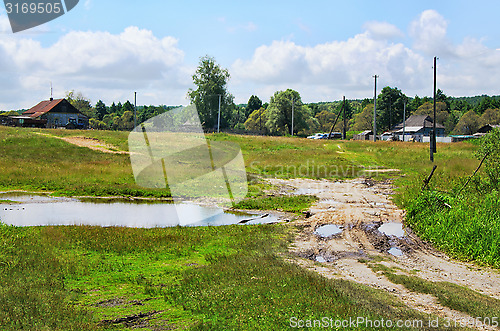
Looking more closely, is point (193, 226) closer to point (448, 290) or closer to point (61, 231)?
point (61, 231)

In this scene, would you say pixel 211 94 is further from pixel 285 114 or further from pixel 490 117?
pixel 490 117

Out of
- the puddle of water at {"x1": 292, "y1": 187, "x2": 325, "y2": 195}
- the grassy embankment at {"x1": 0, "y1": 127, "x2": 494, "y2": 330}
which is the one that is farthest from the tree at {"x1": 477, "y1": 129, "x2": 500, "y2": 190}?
the puddle of water at {"x1": 292, "y1": 187, "x2": 325, "y2": 195}

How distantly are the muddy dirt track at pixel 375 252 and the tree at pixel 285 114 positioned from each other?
7928 cm

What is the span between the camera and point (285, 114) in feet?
340

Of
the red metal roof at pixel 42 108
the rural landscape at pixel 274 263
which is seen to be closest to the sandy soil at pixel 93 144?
the rural landscape at pixel 274 263

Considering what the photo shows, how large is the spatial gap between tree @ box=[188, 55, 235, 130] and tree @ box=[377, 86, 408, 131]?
39397 mm

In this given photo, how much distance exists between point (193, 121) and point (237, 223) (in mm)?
9233

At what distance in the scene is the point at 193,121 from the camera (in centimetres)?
997

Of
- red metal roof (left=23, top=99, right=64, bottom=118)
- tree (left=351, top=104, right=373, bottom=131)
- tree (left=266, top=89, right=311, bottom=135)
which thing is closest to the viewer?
red metal roof (left=23, top=99, right=64, bottom=118)

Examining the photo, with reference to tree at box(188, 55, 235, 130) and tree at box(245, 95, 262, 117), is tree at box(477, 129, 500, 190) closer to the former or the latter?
tree at box(188, 55, 235, 130)

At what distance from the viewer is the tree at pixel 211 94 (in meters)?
94.7

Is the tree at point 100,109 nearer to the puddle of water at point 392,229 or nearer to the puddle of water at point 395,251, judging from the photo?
the puddle of water at point 392,229

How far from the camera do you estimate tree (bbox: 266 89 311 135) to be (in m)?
102

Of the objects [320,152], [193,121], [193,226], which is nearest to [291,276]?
[193,121]
